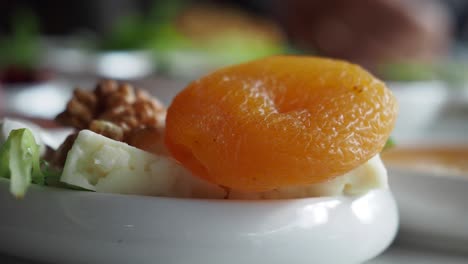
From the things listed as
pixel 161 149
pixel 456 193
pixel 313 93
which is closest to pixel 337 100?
pixel 313 93

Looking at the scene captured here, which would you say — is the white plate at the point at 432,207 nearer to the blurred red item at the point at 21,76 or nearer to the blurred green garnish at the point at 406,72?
the blurred green garnish at the point at 406,72

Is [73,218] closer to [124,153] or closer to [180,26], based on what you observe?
[124,153]

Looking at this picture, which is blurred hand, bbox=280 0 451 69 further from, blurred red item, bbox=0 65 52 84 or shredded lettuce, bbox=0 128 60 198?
shredded lettuce, bbox=0 128 60 198

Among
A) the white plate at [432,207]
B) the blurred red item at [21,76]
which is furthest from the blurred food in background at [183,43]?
the white plate at [432,207]

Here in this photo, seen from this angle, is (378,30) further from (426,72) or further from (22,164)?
(22,164)

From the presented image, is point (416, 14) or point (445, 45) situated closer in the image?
point (416, 14)

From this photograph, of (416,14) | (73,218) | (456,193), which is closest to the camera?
(73,218)
